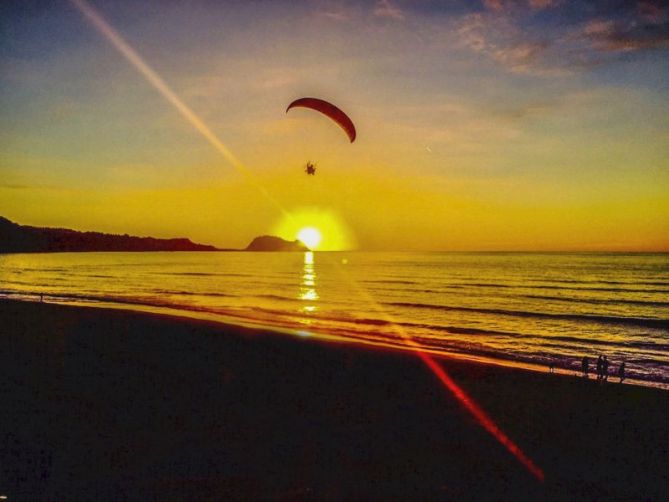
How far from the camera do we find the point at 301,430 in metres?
7.91

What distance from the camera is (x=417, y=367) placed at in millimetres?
13453

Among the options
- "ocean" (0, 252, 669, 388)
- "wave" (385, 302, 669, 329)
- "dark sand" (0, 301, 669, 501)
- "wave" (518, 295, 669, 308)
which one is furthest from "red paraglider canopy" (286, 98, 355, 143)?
"wave" (518, 295, 669, 308)

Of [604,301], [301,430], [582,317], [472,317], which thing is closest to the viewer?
[301,430]

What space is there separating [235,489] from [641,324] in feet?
93.6

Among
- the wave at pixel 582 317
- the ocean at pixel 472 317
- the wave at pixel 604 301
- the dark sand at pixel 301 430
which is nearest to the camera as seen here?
the dark sand at pixel 301 430

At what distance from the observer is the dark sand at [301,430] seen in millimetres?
6035

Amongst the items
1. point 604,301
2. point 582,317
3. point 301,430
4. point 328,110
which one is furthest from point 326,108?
point 604,301

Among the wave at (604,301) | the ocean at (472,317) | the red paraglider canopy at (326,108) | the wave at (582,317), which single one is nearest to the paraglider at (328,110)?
the red paraglider canopy at (326,108)

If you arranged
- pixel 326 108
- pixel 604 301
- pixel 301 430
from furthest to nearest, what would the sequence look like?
1. pixel 604 301
2. pixel 326 108
3. pixel 301 430

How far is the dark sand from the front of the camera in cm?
604

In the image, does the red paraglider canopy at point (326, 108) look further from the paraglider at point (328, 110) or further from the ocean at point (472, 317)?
the ocean at point (472, 317)

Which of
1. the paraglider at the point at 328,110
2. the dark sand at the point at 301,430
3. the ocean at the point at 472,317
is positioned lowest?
A: the ocean at the point at 472,317

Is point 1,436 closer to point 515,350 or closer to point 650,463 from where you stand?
point 650,463

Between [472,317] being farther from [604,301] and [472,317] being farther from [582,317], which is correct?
[604,301]
